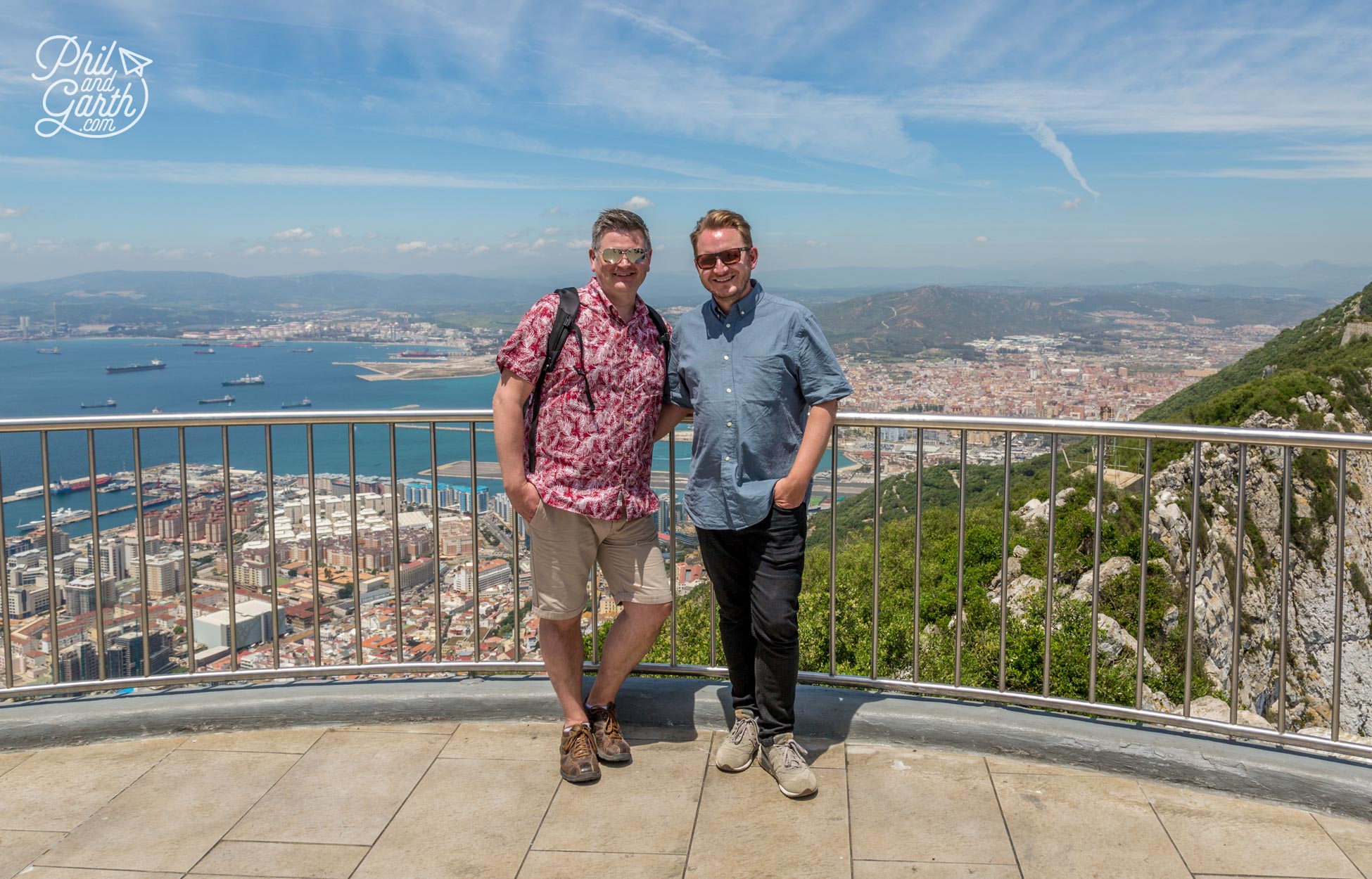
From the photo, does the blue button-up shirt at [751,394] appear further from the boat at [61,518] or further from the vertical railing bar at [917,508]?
the boat at [61,518]

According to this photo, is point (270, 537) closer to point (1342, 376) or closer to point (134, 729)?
point (134, 729)

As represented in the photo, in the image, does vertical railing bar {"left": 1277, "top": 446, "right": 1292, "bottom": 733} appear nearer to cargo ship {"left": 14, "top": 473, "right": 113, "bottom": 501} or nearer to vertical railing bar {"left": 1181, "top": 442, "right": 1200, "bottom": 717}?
vertical railing bar {"left": 1181, "top": 442, "right": 1200, "bottom": 717}

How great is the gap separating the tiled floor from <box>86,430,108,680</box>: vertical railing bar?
409 mm

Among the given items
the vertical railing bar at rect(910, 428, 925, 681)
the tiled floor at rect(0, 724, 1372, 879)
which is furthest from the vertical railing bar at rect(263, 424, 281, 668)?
the vertical railing bar at rect(910, 428, 925, 681)

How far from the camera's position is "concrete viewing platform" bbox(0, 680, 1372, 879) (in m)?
2.56

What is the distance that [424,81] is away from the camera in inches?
3612

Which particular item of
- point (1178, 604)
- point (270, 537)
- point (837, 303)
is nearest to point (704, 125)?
point (837, 303)

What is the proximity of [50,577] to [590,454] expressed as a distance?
220 cm

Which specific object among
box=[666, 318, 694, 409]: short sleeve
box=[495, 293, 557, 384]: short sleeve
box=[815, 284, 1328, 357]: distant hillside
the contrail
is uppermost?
the contrail

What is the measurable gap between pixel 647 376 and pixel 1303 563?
33.9 meters

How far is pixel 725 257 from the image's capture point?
2.98 m

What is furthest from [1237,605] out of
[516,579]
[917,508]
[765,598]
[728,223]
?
[516,579]

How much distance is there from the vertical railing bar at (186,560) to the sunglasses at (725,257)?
6.02ft

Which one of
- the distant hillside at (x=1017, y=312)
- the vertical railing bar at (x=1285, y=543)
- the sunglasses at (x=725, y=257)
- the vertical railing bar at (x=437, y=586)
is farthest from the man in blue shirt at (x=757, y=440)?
the distant hillside at (x=1017, y=312)
